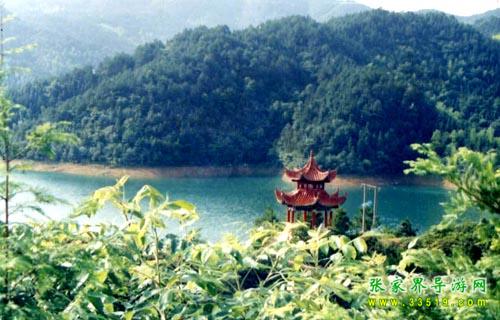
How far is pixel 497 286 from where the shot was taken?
4.54 feet

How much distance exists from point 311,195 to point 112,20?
129 meters

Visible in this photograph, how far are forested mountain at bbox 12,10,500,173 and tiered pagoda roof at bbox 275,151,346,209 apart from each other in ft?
59.3

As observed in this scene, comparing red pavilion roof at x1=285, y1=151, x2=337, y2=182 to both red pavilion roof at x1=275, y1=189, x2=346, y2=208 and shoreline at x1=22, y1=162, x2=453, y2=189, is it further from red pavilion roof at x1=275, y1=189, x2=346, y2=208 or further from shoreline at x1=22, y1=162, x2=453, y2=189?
shoreline at x1=22, y1=162, x2=453, y2=189

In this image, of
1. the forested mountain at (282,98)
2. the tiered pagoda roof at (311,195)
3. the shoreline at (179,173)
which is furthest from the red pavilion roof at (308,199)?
the forested mountain at (282,98)

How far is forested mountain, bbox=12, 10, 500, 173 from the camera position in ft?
126

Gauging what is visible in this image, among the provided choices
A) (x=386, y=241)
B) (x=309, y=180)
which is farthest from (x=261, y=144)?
(x=386, y=241)

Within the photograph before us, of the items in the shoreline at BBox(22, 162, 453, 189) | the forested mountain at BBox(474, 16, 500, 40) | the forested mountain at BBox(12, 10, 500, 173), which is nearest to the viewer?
the shoreline at BBox(22, 162, 453, 189)

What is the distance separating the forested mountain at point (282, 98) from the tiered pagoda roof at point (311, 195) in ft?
59.3

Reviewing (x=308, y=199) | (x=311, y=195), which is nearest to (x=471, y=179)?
(x=308, y=199)

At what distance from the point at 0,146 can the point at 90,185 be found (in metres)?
29.4

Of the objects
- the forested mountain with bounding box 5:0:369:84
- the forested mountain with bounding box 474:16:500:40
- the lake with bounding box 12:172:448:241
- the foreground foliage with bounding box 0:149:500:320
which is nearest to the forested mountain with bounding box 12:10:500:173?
the lake with bounding box 12:172:448:241

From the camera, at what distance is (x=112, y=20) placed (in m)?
137

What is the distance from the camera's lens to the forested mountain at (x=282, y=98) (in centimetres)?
3828

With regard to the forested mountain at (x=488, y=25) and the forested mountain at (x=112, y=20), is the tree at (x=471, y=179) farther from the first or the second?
the forested mountain at (x=488, y=25)
